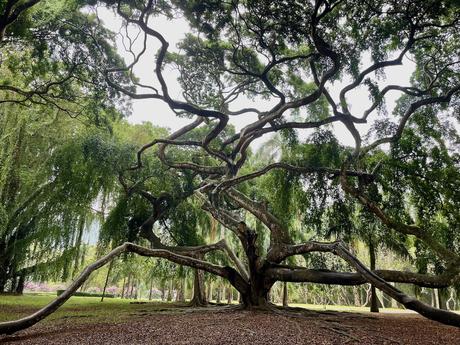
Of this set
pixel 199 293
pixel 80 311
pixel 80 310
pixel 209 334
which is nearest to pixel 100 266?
pixel 209 334

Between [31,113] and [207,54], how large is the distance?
6.45 m

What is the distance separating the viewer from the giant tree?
6.63 metres

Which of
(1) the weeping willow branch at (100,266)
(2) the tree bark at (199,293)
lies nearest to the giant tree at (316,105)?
(1) the weeping willow branch at (100,266)

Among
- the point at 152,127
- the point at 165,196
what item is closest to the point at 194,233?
the point at 165,196

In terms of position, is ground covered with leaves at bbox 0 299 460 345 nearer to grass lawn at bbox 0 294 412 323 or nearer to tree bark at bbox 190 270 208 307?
grass lawn at bbox 0 294 412 323

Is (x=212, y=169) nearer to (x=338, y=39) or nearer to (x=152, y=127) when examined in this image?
(x=152, y=127)

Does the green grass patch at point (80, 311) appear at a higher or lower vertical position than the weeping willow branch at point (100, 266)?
lower

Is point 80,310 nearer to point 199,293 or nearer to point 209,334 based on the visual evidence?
point 199,293

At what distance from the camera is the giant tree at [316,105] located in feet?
21.7

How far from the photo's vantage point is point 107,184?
10242 mm

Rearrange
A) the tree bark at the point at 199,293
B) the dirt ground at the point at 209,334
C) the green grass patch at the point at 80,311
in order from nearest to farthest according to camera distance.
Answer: the dirt ground at the point at 209,334, the green grass patch at the point at 80,311, the tree bark at the point at 199,293

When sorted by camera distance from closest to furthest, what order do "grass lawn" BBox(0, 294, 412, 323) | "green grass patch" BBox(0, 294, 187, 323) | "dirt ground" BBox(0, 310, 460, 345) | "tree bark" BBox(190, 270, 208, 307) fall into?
"dirt ground" BBox(0, 310, 460, 345) → "green grass patch" BBox(0, 294, 187, 323) → "grass lawn" BBox(0, 294, 412, 323) → "tree bark" BBox(190, 270, 208, 307)

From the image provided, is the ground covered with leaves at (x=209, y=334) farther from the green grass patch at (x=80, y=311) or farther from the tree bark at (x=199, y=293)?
the tree bark at (x=199, y=293)

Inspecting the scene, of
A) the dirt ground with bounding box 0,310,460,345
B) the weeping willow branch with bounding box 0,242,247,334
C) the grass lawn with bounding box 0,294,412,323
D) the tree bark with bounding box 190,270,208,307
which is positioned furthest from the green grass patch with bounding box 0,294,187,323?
the weeping willow branch with bounding box 0,242,247,334
